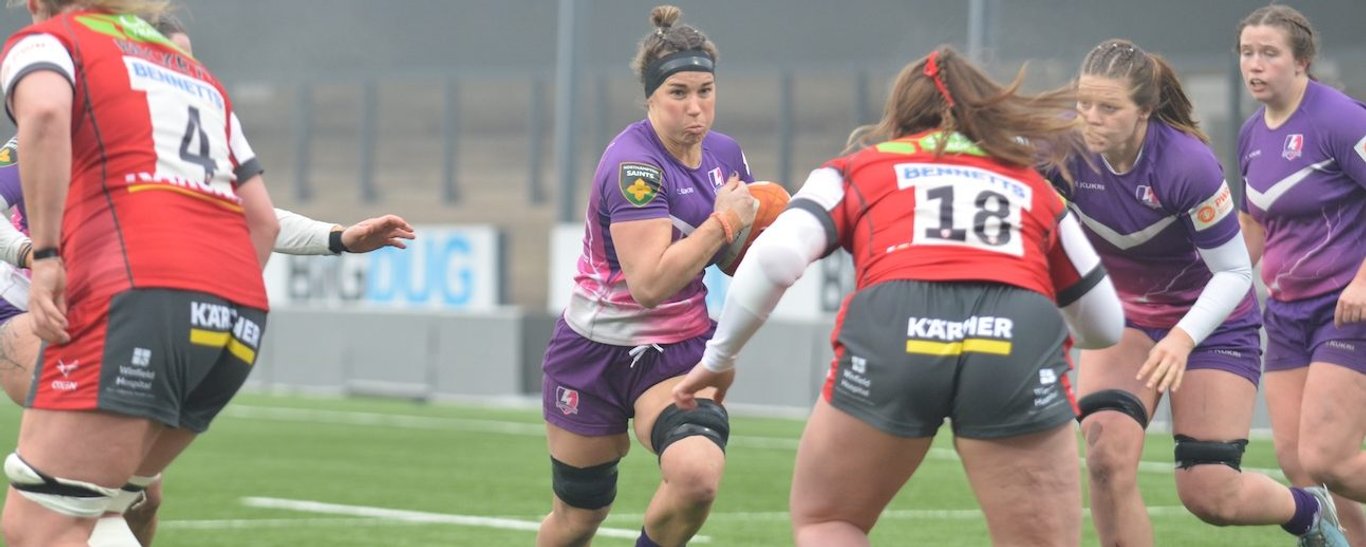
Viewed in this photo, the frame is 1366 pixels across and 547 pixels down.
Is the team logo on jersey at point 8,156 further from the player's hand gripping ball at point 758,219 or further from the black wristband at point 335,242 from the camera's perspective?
the player's hand gripping ball at point 758,219

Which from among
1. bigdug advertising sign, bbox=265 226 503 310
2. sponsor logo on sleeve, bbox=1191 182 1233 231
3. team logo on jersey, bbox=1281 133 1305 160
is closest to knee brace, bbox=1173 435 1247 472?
sponsor logo on sleeve, bbox=1191 182 1233 231

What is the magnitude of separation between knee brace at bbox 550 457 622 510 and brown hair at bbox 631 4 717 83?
1.35m

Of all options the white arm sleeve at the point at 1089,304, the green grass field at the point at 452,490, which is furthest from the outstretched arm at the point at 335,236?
the green grass field at the point at 452,490

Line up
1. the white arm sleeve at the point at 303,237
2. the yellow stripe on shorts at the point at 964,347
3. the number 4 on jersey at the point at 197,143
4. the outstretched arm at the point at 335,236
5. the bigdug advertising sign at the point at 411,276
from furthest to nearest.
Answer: the bigdug advertising sign at the point at 411,276
the white arm sleeve at the point at 303,237
the outstretched arm at the point at 335,236
the number 4 on jersey at the point at 197,143
the yellow stripe on shorts at the point at 964,347

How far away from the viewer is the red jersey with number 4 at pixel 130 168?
4.50 meters

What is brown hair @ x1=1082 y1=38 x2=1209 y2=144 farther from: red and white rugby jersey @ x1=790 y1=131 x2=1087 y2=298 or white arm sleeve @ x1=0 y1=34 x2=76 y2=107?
white arm sleeve @ x1=0 y1=34 x2=76 y2=107

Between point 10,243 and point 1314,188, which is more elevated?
point 1314,188

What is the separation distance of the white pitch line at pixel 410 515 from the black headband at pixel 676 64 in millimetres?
2788

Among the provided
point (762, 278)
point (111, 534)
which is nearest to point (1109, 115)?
point (762, 278)

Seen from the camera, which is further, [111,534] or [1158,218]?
[1158,218]

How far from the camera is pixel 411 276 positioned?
66.3 feet

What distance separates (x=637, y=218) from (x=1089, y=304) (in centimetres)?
173

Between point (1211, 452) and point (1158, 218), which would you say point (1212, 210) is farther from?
point (1211, 452)

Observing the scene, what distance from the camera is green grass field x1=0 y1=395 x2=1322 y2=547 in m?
8.64
